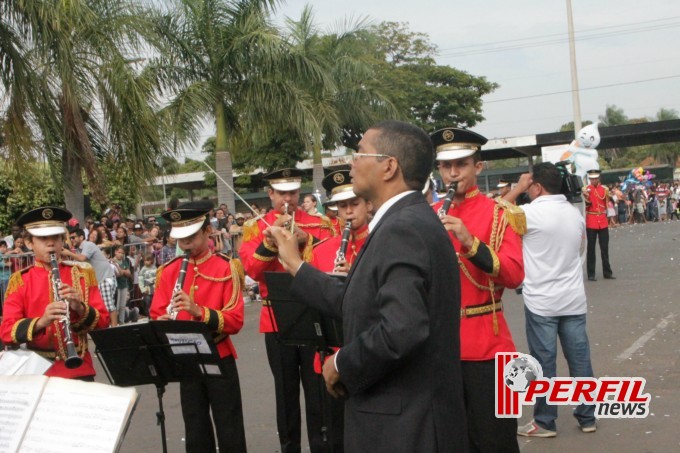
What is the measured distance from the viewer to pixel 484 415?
4.69 metres

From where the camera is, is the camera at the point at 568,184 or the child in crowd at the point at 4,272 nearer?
the camera at the point at 568,184

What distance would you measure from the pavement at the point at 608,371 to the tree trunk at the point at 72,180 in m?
3.47

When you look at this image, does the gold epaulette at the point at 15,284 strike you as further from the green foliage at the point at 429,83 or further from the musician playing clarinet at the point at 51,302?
the green foliage at the point at 429,83

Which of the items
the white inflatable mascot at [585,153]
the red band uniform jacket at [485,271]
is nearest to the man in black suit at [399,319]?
the red band uniform jacket at [485,271]

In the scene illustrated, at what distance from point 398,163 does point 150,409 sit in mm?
6275

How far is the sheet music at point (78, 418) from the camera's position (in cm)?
354

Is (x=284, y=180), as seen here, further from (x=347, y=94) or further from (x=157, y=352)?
(x=347, y=94)

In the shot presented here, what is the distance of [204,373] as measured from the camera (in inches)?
205

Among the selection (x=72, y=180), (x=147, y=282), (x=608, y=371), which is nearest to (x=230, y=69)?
(x=147, y=282)

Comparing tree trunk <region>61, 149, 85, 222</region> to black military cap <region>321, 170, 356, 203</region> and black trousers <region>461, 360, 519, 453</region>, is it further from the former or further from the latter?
black trousers <region>461, 360, 519, 453</region>

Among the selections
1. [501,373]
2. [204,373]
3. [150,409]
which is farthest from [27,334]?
[150,409]

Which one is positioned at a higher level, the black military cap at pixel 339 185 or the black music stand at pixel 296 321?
the black military cap at pixel 339 185

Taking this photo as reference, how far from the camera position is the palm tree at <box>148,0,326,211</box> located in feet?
68.0

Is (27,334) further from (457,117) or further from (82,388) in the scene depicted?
(457,117)
